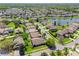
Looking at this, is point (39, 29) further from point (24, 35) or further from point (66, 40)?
point (66, 40)

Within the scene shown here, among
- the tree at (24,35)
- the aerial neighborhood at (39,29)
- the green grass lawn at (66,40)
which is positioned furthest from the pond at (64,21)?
the tree at (24,35)

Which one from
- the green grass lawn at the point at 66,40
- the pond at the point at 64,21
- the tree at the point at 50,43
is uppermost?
the pond at the point at 64,21

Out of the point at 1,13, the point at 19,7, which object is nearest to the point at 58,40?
the point at 19,7

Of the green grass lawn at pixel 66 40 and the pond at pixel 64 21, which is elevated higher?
the pond at pixel 64 21

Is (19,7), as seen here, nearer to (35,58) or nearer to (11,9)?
(11,9)

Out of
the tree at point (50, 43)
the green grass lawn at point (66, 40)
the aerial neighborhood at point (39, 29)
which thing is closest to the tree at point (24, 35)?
the aerial neighborhood at point (39, 29)

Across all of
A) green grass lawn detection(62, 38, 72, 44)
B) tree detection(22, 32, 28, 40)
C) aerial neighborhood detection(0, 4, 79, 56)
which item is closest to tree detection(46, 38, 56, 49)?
aerial neighborhood detection(0, 4, 79, 56)

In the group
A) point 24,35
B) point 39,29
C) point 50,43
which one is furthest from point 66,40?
point 24,35

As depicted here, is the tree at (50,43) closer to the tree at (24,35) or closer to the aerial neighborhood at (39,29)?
the aerial neighborhood at (39,29)
